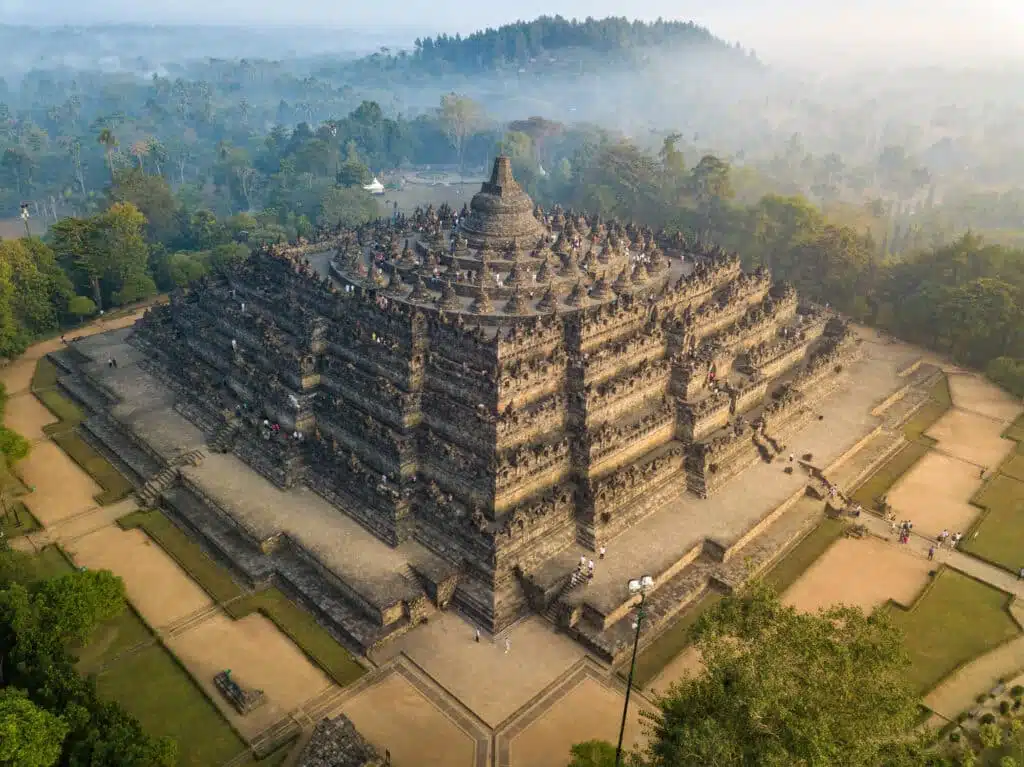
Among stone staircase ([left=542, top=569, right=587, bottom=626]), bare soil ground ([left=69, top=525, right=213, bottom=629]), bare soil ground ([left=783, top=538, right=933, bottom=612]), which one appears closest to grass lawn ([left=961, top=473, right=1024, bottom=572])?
bare soil ground ([left=783, top=538, right=933, bottom=612])

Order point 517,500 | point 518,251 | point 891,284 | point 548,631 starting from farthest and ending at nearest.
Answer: point 891,284 < point 518,251 < point 517,500 < point 548,631

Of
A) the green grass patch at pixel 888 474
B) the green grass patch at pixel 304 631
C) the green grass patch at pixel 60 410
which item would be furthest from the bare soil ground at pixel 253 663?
the green grass patch at pixel 888 474

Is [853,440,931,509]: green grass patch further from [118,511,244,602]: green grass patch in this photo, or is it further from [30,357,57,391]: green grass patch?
[30,357,57,391]: green grass patch

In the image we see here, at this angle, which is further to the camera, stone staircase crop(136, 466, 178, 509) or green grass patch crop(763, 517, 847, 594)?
stone staircase crop(136, 466, 178, 509)

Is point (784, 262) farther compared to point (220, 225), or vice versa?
point (220, 225)

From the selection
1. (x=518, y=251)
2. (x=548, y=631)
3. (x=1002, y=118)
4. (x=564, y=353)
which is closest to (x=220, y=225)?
(x=518, y=251)

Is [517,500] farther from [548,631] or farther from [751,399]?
[751,399]
